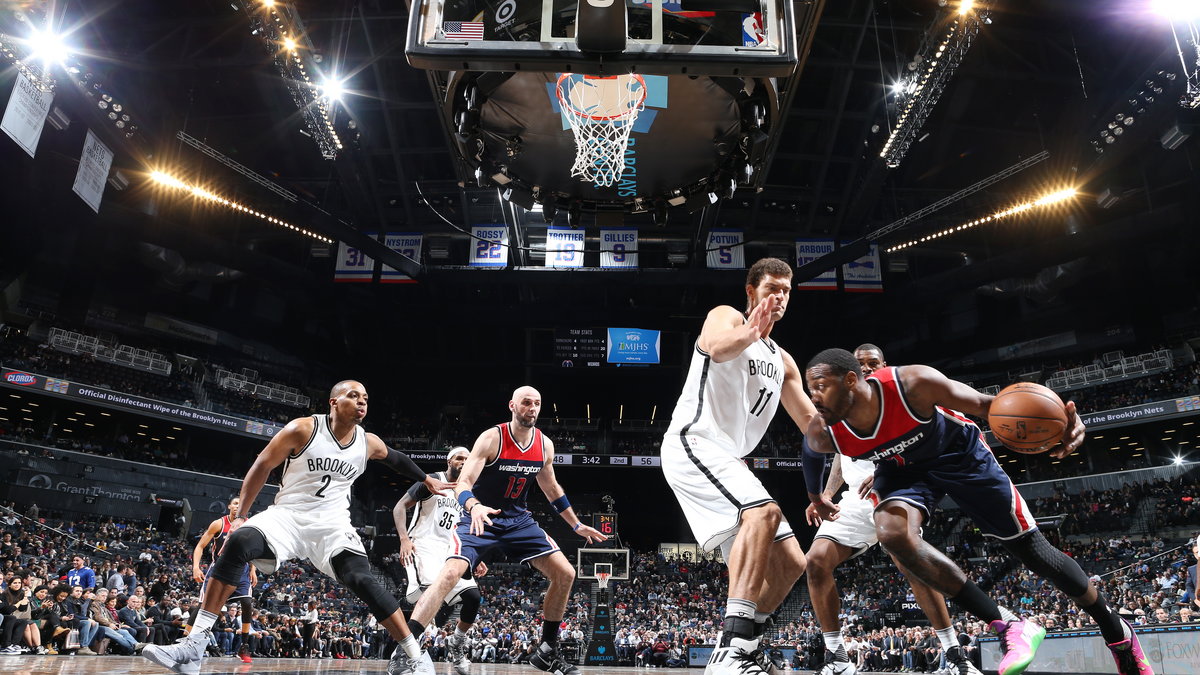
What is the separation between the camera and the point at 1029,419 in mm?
3652

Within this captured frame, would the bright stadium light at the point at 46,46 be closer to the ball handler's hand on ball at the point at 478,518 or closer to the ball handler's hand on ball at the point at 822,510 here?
the ball handler's hand on ball at the point at 478,518

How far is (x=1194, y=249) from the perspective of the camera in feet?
68.0

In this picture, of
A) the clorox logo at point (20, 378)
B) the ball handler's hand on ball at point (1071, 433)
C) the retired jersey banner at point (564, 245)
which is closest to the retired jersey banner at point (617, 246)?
the retired jersey banner at point (564, 245)

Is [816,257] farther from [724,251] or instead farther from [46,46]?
[46,46]

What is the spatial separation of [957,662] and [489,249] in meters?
18.8

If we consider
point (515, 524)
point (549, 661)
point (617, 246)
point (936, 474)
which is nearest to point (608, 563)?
point (617, 246)

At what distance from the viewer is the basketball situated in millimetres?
3627

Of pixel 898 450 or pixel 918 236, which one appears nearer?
pixel 898 450

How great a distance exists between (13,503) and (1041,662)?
26.8 metres

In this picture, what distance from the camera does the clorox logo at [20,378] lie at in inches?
846

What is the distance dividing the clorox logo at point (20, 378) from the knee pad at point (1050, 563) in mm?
26906

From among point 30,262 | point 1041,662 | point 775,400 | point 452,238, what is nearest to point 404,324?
point 452,238

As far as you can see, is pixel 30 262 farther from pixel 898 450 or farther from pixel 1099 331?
pixel 1099 331

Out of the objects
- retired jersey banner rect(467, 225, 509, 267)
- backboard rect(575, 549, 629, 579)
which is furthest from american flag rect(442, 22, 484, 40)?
retired jersey banner rect(467, 225, 509, 267)
